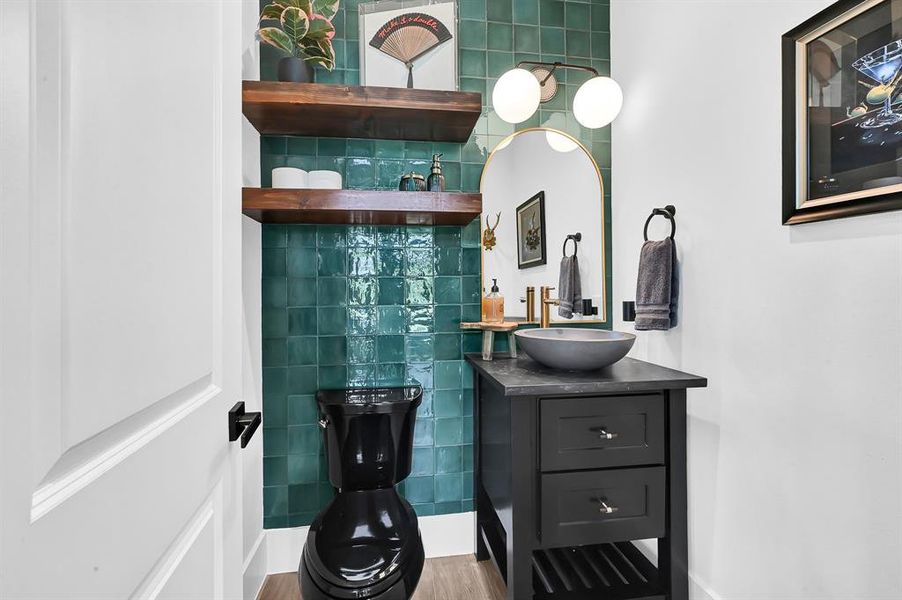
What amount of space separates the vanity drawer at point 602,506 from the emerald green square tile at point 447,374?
2.11 ft

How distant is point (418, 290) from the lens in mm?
1785

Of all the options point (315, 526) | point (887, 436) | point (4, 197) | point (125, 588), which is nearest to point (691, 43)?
point (887, 436)

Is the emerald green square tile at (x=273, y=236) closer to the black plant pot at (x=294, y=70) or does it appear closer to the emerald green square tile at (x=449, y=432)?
the black plant pot at (x=294, y=70)

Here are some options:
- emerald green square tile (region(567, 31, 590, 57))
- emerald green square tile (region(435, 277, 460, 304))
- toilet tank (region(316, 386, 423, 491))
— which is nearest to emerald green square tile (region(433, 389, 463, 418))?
toilet tank (region(316, 386, 423, 491))

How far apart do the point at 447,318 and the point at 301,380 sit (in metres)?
0.65

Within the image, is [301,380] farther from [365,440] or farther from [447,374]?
[447,374]

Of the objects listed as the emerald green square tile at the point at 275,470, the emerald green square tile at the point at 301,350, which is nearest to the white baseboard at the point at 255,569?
the emerald green square tile at the point at 275,470

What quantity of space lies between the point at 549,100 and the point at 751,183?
98cm

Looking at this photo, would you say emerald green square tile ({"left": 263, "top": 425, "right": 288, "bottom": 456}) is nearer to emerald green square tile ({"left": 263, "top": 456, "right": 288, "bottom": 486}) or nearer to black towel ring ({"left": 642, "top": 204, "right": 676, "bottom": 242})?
emerald green square tile ({"left": 263, "top": 456, "right": 288, "bottom": 486})

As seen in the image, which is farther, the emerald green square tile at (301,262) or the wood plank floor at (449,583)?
the emerald green square tile at (301,262)

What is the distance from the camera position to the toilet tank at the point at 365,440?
1496 mm

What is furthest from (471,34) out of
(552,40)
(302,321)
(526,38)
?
(302,321)

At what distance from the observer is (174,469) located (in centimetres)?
57

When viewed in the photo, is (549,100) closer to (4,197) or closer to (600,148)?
(600,148)
